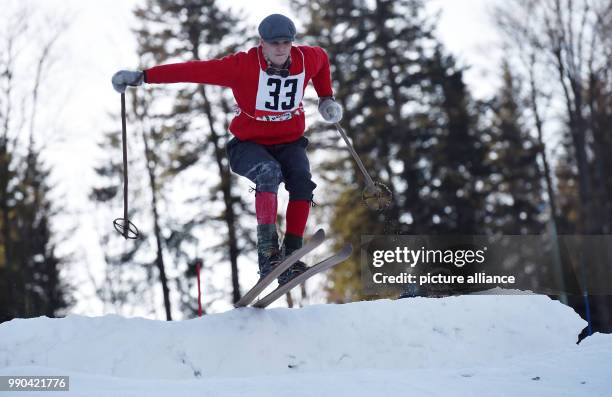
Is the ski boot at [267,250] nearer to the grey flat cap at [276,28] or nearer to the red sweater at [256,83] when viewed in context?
the red sweater at [256,83]

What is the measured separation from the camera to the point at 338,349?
211 inches

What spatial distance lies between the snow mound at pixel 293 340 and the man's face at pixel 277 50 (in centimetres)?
209

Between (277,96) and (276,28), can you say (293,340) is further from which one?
(276,28)

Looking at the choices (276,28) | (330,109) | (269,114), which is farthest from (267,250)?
(276,28)

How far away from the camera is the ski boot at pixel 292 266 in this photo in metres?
5.31

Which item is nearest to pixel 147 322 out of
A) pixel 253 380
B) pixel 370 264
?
pixel 253 380

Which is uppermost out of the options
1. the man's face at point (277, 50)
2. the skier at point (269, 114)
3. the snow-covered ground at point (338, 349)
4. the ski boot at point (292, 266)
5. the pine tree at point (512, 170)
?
the pine tree at point (512, 170)

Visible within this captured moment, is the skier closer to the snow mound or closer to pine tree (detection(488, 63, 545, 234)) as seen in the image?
the snow mound

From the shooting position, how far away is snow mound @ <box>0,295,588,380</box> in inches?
201

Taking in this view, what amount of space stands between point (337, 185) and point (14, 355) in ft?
46.2

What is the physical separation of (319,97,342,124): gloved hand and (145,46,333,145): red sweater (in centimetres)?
36

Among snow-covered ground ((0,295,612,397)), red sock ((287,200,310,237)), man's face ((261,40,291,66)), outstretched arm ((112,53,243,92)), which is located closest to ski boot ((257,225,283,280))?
red sock ((287,200,310,237))

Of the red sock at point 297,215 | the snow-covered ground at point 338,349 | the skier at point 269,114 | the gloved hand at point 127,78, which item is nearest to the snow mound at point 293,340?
the snow-covered ground at point 338,349

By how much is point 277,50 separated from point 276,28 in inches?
6.7
